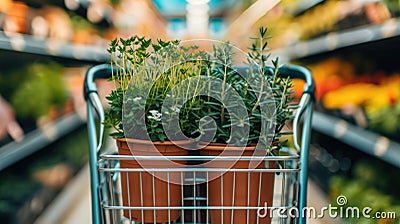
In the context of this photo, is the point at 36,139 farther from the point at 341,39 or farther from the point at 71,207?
the point at 341,39

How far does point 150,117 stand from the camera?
731 mm

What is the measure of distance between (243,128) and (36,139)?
1.02 meters

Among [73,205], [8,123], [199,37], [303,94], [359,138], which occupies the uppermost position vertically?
[199,37]

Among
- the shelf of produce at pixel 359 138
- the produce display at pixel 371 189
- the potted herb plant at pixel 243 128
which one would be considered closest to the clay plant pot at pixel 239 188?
the potted herb plant at pixel 243 128

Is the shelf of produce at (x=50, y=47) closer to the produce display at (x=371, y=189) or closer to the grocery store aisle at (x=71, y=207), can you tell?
the grocery store aisle at (x=71, y=207)

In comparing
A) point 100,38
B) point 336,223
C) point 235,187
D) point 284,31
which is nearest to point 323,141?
point 284,31

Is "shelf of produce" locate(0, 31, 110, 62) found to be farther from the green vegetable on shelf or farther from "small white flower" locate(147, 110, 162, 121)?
"small white flower" locate(147, 110, 162, 121)

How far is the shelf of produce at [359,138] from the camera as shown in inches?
55.0

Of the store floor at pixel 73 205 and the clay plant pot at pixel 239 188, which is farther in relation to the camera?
the store floor at pixel 73 205

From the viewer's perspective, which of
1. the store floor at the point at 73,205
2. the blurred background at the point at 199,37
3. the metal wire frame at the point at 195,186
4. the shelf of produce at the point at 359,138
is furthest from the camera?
the store floor at the point at 73,205

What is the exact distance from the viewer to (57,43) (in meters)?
1.70

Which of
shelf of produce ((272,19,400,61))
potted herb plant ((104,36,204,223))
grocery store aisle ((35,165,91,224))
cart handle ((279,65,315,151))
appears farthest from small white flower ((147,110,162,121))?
grocery store aisle ((35,165,91,224))

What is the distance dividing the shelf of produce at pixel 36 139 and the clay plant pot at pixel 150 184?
64 centimetres

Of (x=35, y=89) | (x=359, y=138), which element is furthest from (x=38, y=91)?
(x=359, y=138)
